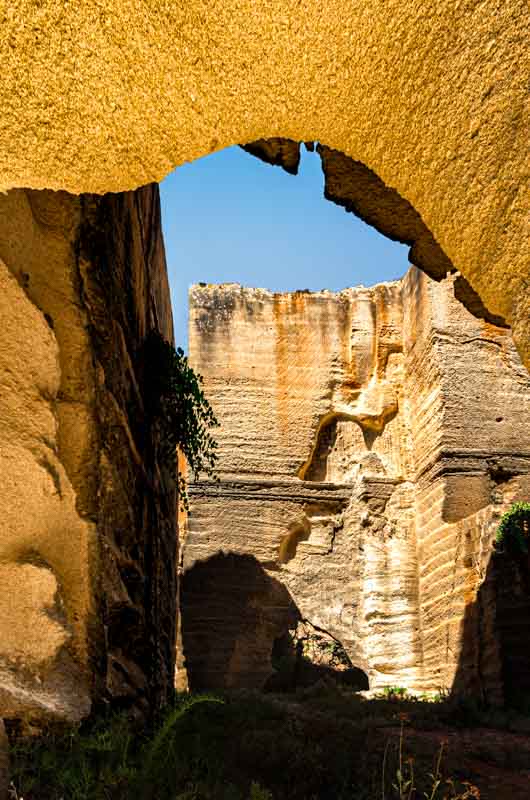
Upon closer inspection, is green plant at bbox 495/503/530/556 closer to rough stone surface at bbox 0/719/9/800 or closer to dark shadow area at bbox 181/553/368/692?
dark shadow area at bbox 181/553/368/692

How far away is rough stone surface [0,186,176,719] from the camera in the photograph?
254 cm

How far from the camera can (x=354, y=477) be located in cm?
1362

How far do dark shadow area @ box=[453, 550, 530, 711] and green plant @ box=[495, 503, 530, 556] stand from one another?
10 centimetres

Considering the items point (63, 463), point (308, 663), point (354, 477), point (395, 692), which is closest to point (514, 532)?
point (395, 692)

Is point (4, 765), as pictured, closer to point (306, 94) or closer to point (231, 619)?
point (306, 94)

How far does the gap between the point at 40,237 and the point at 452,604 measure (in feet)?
31.0

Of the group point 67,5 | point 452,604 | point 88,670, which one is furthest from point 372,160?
point 452,604

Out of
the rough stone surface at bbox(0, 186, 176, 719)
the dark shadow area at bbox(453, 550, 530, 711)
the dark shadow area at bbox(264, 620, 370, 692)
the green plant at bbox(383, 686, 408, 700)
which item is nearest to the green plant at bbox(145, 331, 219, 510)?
the rough stone surface at bbox(0, 186, 176, 719)

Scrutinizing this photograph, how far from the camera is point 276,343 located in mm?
14000

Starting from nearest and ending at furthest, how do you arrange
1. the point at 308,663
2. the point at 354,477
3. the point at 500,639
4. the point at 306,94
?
the point at 306,94, the point at 500,639, the point at 354,477, the point at 308,663

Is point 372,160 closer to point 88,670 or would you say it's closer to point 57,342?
point 57,342

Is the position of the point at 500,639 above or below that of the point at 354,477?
below

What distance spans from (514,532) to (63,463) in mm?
8389

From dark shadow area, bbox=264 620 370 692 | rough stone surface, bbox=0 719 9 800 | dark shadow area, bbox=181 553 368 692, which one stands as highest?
rough stone surface, bbox=0 719 9 800
